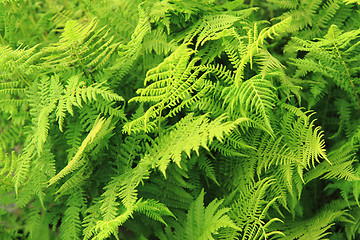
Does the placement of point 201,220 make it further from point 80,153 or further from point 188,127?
point 80,153

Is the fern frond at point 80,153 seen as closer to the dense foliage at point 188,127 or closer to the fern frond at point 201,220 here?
the dense foliage at point 188,127

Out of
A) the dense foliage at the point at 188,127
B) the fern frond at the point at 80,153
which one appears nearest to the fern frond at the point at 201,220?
the dense foliage at the point at 188,127

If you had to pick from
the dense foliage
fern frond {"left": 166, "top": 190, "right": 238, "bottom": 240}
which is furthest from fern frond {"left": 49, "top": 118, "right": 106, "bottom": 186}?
fern frond {"left": 166, "top": 190, "right": 238, "bottom": 240}

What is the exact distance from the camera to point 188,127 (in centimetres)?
114

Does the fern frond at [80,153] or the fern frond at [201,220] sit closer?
the fern frond at [80,153]

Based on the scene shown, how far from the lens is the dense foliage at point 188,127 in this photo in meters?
1.15

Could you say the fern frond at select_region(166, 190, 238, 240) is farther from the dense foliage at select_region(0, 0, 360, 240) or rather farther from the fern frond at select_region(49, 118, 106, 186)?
the fern frond at select_region(49, 118, 106, 186)

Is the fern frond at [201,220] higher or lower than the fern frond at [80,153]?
lower

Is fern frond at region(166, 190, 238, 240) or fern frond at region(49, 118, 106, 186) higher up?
fern frond at region(49, 118, 106, 186)

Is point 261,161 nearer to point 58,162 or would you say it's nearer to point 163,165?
point 163,165

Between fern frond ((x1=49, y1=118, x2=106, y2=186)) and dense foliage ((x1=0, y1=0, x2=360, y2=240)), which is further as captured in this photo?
dense foliage ((x1=0, y1=0, x2=360, y2=240))

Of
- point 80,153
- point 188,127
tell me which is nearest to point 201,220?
point 188,127

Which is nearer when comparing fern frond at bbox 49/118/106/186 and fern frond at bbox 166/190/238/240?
fern frond at bbox 49/118/106/186

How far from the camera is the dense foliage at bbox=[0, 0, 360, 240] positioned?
115 centimetres
